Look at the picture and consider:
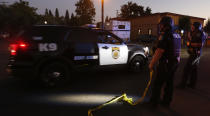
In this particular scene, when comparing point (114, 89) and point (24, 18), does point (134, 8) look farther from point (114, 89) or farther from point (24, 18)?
point (114, 89)

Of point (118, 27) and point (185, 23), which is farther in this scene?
point (185, 23)

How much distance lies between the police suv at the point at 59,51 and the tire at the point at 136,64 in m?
0.48

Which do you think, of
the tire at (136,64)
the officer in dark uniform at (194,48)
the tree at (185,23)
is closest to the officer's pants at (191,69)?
the officer in dark uniform at (194,48)

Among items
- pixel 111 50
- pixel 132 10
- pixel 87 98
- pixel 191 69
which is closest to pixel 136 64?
pixel 111 50

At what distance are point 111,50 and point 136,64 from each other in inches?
50.8

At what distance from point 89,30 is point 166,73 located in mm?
2669

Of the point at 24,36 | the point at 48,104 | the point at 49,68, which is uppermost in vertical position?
the point at 24,36

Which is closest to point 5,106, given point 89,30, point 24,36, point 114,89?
point 24,36

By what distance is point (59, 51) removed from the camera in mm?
4312

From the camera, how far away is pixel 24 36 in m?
3.99

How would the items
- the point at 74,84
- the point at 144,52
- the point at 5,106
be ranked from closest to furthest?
1. the point at 5,106
2. the point at 74,84
3. the point at 144,52

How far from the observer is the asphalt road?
308 cm

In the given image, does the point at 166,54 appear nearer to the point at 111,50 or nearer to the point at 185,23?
the point at 111,50

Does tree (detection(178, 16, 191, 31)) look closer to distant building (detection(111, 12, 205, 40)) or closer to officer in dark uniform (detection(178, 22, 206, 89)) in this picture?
distant building (detection(111, 12, 205, 40))
